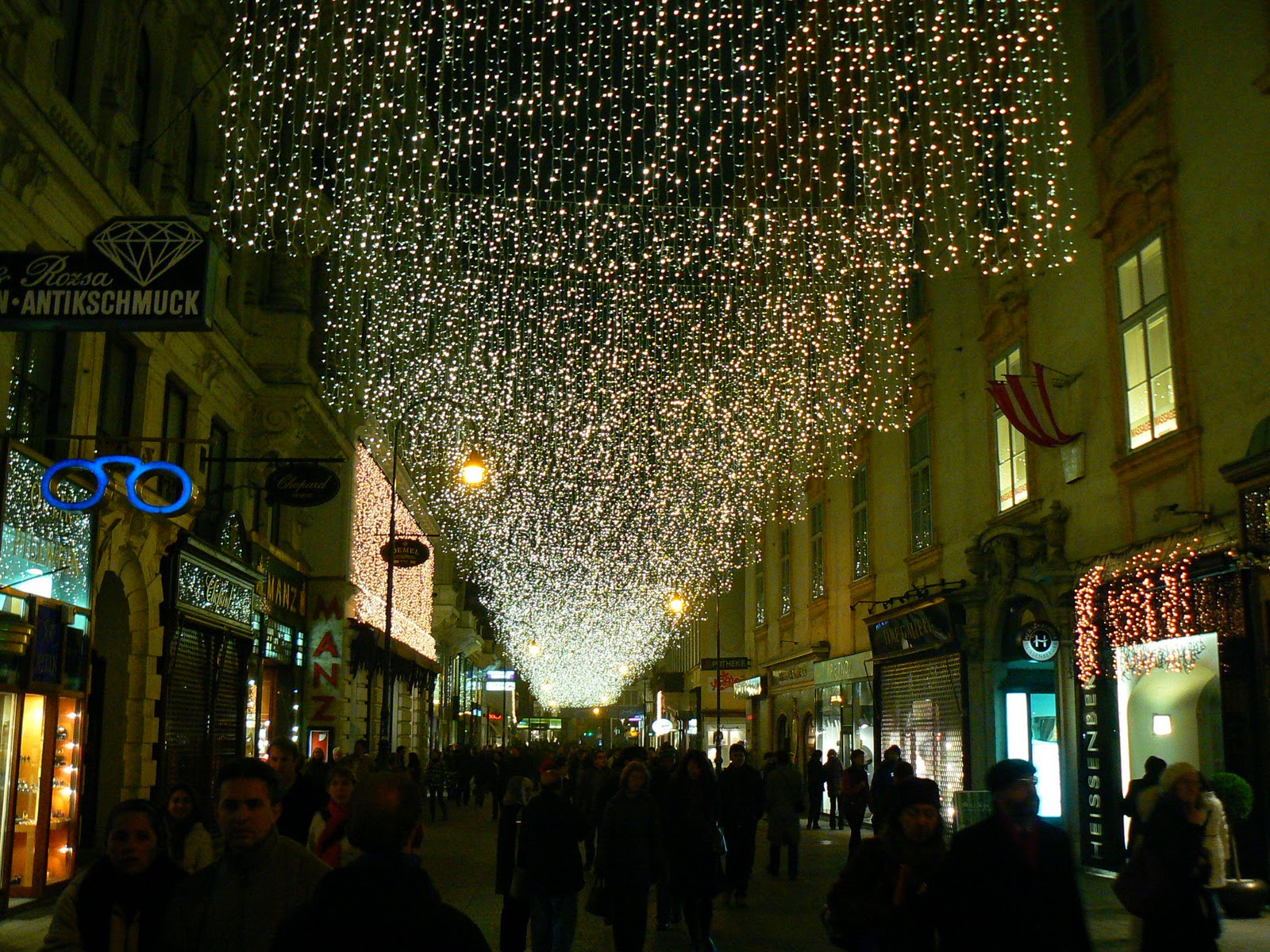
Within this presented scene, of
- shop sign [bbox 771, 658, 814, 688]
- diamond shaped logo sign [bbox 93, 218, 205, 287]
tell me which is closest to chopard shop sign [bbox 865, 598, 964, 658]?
shop sign [bbox 771, 658, 814, 688]

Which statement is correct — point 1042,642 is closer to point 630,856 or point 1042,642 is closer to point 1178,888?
point 630,856

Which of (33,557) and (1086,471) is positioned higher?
(1086,471)

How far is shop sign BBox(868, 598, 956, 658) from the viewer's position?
76.1 ft

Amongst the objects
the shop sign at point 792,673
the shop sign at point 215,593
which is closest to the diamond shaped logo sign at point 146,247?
the shop sign at point 215,593

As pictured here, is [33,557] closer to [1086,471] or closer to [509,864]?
[509,864]

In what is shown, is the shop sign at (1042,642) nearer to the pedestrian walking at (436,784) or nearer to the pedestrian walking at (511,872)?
the pedestrian walking at (511,872)

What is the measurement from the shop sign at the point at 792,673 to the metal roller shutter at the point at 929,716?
24.2 ft

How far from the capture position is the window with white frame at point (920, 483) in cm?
2628

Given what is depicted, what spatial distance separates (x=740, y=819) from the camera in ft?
50.6

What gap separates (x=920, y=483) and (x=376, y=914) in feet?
81.1

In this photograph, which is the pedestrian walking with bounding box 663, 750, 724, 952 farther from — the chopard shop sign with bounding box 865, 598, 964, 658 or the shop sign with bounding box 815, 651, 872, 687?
the shop sign with bounding box 815, 651, 872, 687

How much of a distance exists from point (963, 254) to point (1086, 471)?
6.16 meters

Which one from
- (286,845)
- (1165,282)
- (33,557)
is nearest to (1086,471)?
(1165,282)

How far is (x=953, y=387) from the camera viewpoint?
24.5m
